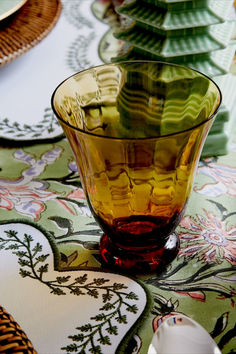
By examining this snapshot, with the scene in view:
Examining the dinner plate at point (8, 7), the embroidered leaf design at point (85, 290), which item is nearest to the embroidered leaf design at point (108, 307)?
the embroidered leaf design at point (85, 290)

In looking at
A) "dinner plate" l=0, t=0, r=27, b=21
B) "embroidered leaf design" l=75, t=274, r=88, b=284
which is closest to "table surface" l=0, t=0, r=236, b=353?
"embroidered leaf design" l=75, t=274, r=88, b=284

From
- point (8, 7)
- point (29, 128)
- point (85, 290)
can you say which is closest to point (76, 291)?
point (85, 290)

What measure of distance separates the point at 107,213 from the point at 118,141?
0.07 m

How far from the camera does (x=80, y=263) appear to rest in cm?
37

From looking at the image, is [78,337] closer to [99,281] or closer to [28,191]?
[99,281]

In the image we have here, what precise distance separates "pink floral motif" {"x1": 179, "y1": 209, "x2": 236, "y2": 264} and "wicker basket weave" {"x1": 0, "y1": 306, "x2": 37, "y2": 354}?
0.14 m

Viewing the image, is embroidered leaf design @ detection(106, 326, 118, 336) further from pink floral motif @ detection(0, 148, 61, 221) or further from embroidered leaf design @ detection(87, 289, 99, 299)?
pink floral motif @ detection(0, 148, 61, 221)

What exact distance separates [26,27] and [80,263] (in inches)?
13.9

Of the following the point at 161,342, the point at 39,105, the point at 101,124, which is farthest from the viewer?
the point at 39,105

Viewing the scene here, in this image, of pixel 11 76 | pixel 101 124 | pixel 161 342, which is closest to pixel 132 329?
pixel 161 342

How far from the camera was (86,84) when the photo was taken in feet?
1.23

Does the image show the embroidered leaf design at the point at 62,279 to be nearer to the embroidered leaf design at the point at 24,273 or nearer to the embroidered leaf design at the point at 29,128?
the embroidered leaf design at the point at 24,273

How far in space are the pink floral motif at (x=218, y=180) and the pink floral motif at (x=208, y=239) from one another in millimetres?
30

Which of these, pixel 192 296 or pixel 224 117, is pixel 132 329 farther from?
pixel 224 117
